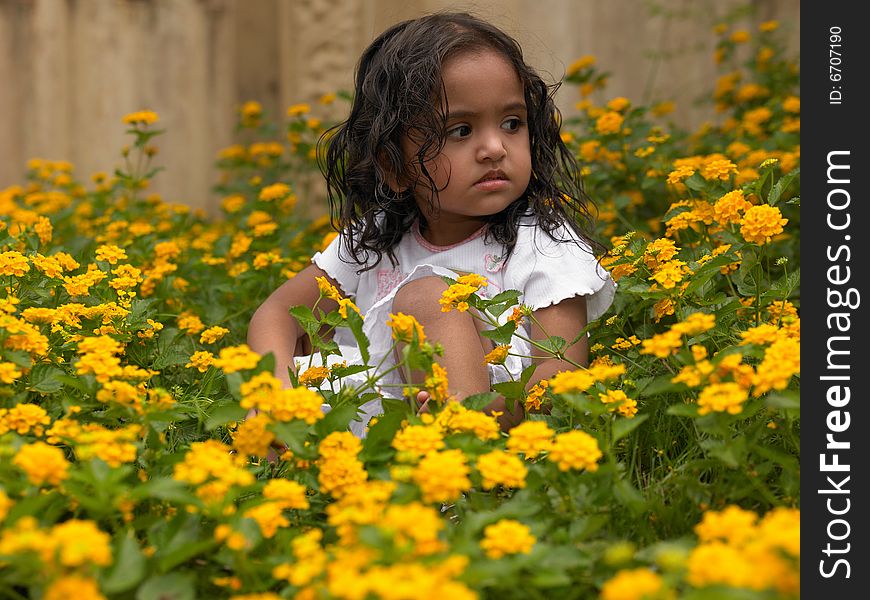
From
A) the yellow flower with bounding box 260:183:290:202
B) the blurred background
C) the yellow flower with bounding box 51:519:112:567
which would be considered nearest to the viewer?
the yellow flower with bounding box 51:519:112:567

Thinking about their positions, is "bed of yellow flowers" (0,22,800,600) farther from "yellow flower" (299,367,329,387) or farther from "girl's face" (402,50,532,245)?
"girl's face" (402,50,532,245)

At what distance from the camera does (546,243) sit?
6.64ft

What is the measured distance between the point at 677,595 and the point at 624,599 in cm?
26

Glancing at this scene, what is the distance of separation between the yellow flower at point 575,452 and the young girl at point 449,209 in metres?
0.53

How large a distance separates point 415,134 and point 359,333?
2.04ft

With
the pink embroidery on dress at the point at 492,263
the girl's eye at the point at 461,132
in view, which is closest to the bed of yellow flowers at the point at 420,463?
the pink embroidery on dress at the point at 492,263

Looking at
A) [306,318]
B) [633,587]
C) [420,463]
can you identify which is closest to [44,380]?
[306,318]

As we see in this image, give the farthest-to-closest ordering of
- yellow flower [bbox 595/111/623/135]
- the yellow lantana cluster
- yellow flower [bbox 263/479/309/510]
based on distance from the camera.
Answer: yellow flower [bbox 595/111/623/135] → yellow flower [bbox 263/479/309/510] → the yellow lantana cluster

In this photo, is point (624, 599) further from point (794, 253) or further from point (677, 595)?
Result: point (794, 253)

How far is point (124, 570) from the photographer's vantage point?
110cm

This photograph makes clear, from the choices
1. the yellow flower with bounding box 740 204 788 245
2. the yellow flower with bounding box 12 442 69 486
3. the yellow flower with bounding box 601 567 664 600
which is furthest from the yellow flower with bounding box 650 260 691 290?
the yellow flower with bounding box 12 442 69 486

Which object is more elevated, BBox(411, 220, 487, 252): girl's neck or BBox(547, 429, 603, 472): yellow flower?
BBox(411, 220, 487, 252): girl's neck

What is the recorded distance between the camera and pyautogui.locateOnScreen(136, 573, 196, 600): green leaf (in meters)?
1.14

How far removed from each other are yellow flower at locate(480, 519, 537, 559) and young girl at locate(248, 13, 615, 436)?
2.13 feet
